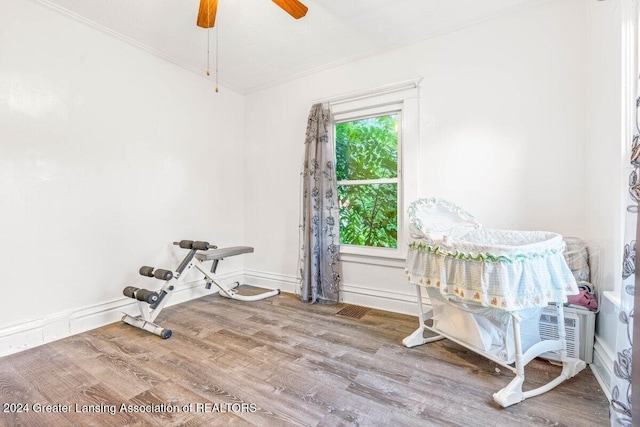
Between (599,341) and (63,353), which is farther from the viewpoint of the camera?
(63,353)

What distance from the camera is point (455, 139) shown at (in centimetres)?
248

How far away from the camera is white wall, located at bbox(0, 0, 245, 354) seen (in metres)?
2.05

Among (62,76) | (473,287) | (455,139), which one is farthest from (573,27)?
(62,76)

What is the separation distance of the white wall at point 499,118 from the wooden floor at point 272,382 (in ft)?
3.13

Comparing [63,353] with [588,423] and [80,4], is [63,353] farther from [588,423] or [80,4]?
[588,423]

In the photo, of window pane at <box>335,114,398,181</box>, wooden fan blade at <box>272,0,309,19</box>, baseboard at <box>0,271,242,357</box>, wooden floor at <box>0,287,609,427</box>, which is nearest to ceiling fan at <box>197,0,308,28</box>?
wooden fan blade at <box>272,0,309,19</box>

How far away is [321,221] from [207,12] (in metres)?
2.00

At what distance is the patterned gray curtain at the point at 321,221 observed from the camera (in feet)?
10.0

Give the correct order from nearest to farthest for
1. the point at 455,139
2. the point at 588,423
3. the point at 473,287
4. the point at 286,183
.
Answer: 1. the point at 588,423
2. the point at 473,287
3. the point at 455,139
4. the point at 286,183

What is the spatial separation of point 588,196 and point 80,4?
4011 millimetres

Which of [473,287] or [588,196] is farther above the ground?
[588,196]

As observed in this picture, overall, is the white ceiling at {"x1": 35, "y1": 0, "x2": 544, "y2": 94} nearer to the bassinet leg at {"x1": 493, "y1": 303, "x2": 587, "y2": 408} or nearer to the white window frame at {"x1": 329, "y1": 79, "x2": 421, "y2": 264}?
the white window frame at {"x1": 329, "y1": 79, "x2": 421, "y2": 264}

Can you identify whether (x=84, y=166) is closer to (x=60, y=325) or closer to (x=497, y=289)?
(x=60, y=325)

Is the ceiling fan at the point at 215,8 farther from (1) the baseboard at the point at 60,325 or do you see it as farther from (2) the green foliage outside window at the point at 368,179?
(1) the baseboard at the point at 60,325
